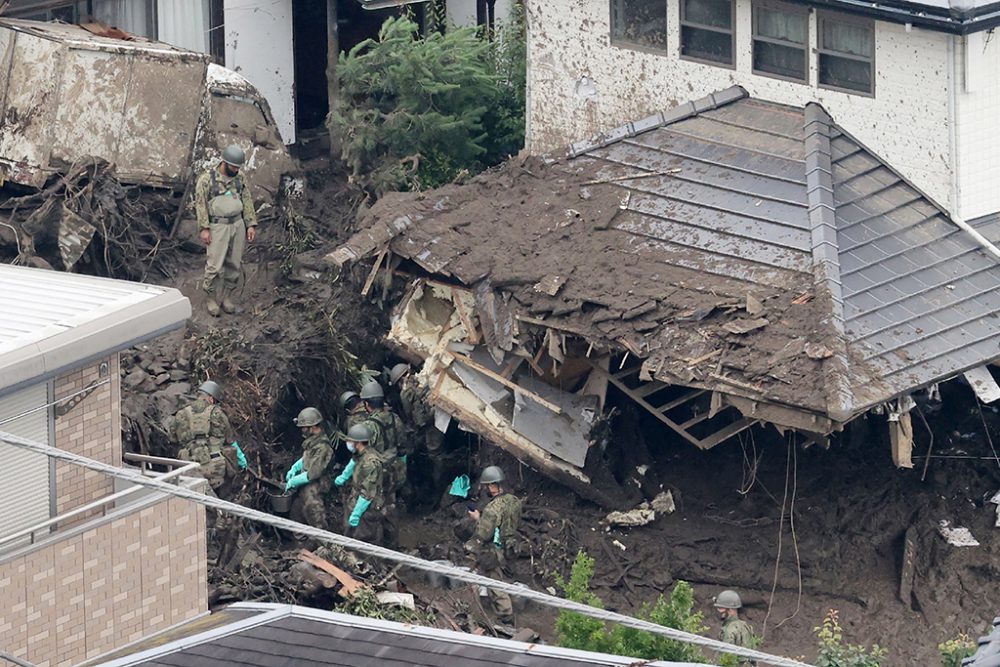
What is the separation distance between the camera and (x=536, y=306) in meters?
22.1

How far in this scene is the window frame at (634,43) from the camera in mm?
24312

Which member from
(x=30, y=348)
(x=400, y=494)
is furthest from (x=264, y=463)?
(x=30, y=348)

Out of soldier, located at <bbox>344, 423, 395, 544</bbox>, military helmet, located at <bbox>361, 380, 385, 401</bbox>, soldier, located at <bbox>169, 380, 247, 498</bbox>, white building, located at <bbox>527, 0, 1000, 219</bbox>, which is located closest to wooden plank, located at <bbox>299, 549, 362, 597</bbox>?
soldier, located at <bbox>344, 423, 395, 544</bbox>

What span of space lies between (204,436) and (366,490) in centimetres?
163

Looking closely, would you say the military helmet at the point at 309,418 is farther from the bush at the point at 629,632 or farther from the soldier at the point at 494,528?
the bush at the point at 629,632

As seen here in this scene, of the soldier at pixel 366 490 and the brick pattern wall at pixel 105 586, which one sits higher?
the brick pattern wall at pixel 105 586

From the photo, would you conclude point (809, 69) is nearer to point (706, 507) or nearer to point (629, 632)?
point (706, 507)

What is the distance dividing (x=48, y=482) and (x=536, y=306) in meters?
6.93

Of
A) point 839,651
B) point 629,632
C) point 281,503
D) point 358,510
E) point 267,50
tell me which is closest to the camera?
point 629,632

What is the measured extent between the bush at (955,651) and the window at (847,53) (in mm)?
5626

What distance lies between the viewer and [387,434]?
2283 cm

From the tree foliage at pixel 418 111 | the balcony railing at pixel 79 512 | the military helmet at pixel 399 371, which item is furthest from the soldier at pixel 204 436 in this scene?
the balcony railing at pixel 79 512

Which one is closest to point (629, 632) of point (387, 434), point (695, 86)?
point (387, 434)

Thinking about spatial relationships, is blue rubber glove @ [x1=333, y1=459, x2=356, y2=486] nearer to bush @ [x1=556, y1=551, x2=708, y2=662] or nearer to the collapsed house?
the collapsed house
